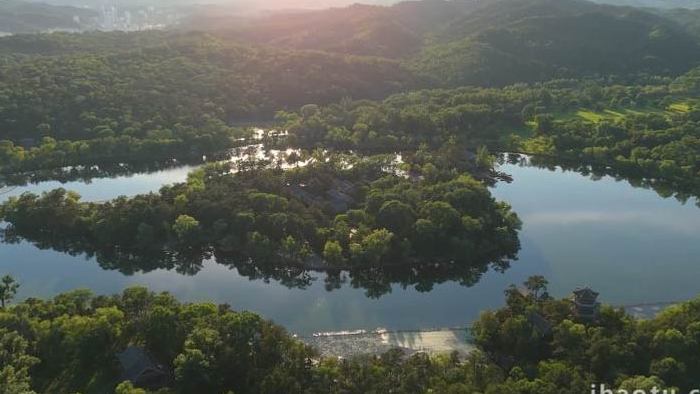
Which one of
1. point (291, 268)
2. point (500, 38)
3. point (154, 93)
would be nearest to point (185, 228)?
point (291, 268)

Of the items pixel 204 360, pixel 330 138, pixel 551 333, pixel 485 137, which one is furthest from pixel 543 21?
pixel 204 360

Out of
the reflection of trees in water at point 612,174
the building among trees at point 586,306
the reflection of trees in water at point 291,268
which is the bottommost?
the reflection of trees in water at point 291,268

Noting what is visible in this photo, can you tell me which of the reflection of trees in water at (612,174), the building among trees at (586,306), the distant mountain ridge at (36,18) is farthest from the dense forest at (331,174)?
the distant mountain ridge at (36,18)

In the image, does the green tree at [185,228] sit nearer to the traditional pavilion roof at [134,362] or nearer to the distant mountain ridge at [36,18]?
the traditional pavilion roof at [134,362]

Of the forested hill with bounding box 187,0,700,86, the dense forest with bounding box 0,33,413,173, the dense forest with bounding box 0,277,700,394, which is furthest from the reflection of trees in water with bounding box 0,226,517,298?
the forested hill with bounding box 187,0,700,86

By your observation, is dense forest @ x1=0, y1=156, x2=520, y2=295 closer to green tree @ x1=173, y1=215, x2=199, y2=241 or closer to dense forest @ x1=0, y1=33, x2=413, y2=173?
green tree @ x1=173, y1=215, x2=199, y2=241

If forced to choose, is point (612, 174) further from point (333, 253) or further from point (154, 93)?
point (154, 93)

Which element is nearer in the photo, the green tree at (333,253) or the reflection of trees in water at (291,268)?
the green tree at (333,253)
